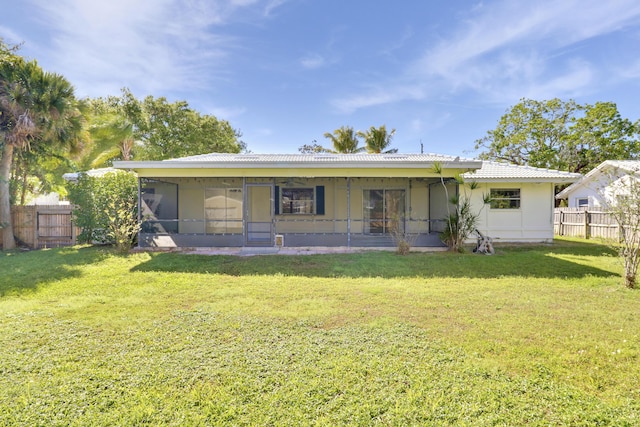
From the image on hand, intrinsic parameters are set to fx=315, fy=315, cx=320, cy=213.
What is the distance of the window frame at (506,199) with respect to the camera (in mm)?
11758

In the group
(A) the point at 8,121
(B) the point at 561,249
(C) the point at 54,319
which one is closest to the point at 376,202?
(B) the point at 561,249

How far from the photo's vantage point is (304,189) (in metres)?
12.2

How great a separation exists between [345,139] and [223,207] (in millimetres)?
14693

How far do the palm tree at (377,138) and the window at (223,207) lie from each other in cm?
1456

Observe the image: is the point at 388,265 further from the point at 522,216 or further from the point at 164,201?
the point at 164,201

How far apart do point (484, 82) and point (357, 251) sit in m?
11.0

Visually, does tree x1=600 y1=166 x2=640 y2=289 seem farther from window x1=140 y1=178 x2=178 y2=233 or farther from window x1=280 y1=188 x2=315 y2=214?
window x1=140 y1=178 x2=178 y2=233

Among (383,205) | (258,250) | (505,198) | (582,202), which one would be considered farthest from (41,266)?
(582,202)

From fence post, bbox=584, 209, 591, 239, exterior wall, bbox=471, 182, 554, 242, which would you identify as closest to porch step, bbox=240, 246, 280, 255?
exterior wall, bbox=471, 182, 554, 242

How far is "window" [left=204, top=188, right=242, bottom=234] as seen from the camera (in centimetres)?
1210

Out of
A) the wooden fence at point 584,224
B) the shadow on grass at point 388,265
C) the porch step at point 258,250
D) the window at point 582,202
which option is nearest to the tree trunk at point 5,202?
the shadow on grass at point 388,265

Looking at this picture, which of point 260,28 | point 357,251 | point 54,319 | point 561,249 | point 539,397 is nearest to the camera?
point 539,397

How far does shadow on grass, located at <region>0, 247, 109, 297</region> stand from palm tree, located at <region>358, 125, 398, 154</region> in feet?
62.2

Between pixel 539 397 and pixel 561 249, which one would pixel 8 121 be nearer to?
pixel 539 397
